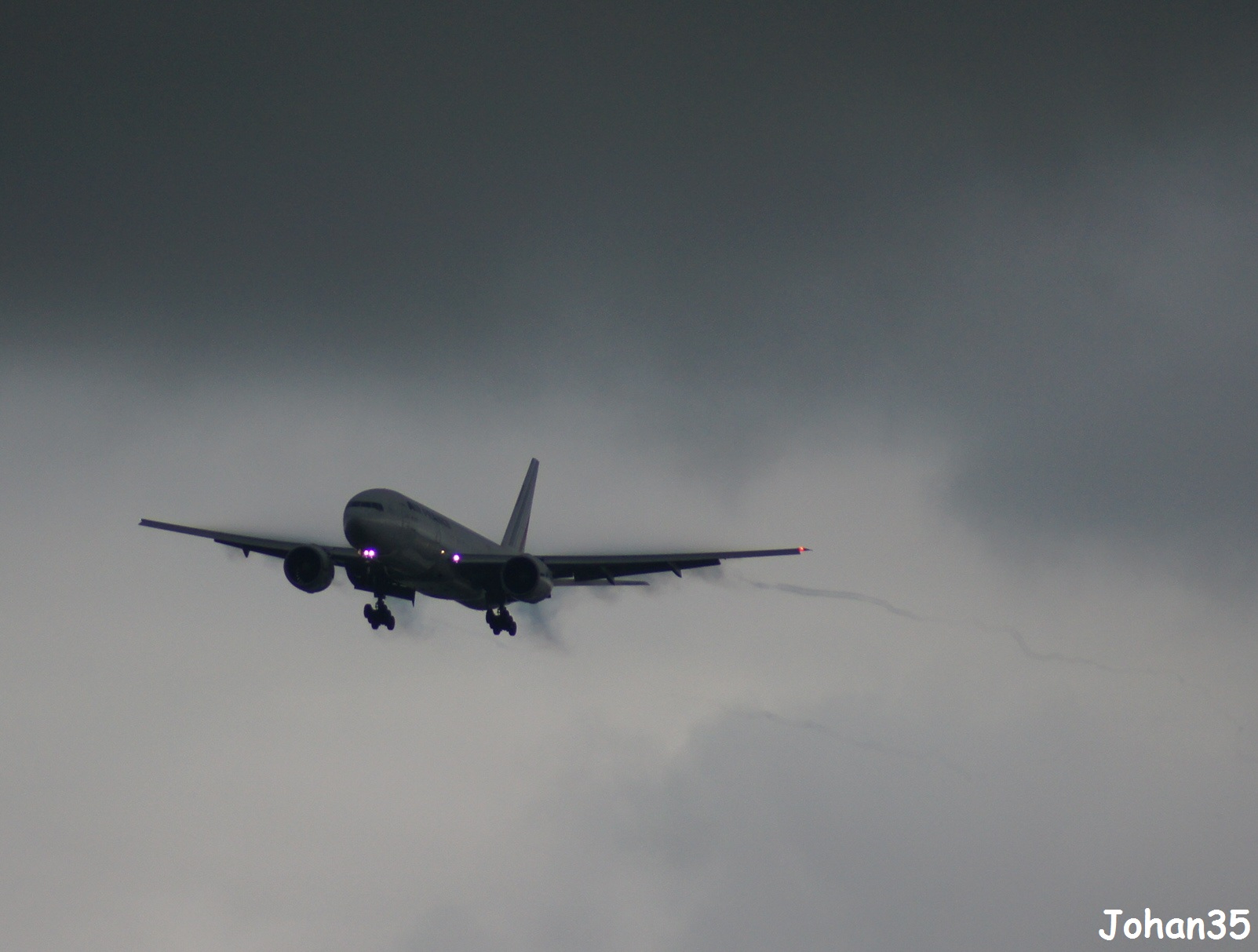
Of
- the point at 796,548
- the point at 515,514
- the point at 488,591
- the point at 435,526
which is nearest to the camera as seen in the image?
the point at 796,548

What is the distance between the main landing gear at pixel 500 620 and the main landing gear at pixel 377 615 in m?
4.87

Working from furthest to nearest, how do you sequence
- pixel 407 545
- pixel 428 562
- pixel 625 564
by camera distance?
1. pixel 625 564
2. pixel 428 562
3. pixel 407 545

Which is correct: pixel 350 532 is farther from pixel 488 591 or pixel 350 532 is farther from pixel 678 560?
pixel 678 560

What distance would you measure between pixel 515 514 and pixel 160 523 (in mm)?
24773

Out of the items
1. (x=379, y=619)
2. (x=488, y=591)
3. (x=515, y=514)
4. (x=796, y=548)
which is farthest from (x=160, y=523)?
(x=796, y=548)

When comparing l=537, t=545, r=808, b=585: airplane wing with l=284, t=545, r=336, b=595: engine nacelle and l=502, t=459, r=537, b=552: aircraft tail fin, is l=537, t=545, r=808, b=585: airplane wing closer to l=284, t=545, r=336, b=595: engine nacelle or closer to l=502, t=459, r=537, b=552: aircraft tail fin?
l=284, t=545, r=336, b=595: engine nacelle

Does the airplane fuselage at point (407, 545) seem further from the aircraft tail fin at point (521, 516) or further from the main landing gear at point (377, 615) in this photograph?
the aircraft tail fin at point (521, 516)

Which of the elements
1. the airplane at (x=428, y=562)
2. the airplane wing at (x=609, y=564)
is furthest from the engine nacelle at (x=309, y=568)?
the airplane wing at (x=609, y=564)

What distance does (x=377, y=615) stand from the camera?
66.7 m

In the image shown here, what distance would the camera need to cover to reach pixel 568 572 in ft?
223

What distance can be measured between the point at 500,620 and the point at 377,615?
5996 mm

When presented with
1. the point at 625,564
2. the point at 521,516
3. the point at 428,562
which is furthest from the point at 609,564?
the point at 521,516

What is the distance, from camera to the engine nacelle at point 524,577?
202ft

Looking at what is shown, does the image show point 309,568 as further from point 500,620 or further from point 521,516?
point 521,516
